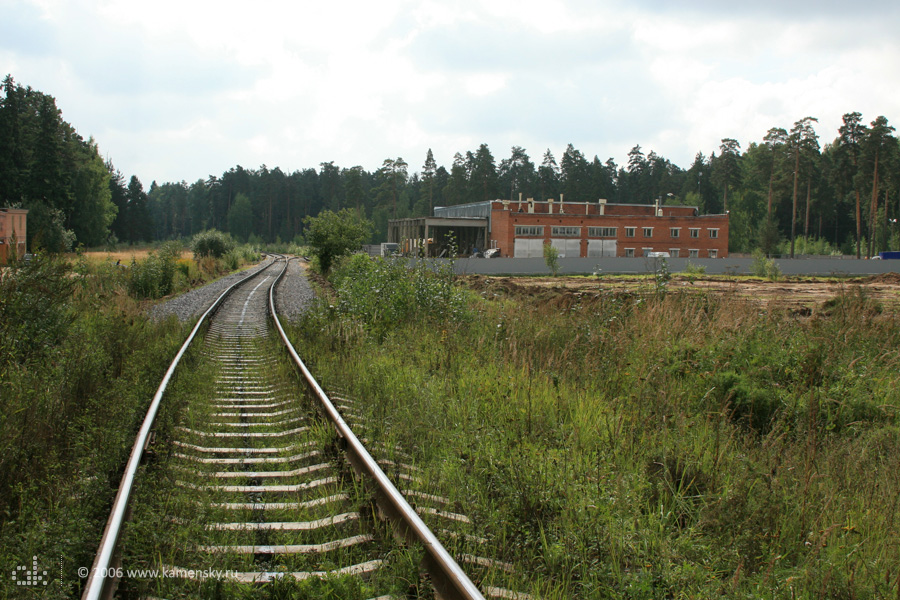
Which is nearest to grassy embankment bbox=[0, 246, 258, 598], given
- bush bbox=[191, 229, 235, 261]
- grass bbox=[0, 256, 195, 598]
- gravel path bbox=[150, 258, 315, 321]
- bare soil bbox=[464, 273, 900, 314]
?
grass bbox=[0, 256, 195, 598]

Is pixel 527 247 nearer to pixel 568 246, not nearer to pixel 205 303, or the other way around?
pixel 568 246

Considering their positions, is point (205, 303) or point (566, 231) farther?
point (566, 231)

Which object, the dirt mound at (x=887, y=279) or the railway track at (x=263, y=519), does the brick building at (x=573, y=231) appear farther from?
the railway track at (x=263, y=519)

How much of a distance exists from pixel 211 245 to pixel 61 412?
41302 millimetres

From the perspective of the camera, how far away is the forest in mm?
67625

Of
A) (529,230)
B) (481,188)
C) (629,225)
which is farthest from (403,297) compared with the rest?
(481,188)

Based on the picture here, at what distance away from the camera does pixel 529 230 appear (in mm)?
68562

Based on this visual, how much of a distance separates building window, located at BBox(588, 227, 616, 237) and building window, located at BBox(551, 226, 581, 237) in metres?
1.57

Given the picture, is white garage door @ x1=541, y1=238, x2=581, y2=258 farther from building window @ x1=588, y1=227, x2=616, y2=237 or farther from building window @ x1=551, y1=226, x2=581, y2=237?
building window @ x1=588, y1=227, x2=616, y2=237

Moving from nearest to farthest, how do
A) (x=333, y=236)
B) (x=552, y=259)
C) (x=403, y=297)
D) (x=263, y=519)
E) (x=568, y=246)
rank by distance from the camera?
(x=263, y=519), (x=403, y=297), (x=333, y=236), (x=552, y=259), (x=568, y=246)

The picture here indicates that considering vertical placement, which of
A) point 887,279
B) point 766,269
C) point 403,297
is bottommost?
point 887,279

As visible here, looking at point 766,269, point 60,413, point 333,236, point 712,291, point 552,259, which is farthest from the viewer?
point 552,259

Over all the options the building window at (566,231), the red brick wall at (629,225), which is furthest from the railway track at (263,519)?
the building window at (566,231)

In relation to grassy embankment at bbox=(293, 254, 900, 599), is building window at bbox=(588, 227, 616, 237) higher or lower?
higher
